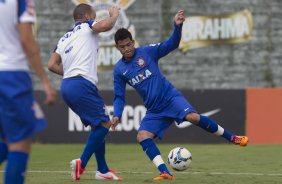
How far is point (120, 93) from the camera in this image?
10086 millimetres

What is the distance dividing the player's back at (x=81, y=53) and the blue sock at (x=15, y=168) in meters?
3.39

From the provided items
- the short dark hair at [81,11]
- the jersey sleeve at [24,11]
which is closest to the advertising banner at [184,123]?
the short dark hair at [81,11]

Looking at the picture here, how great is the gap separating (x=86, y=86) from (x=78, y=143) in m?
9.46

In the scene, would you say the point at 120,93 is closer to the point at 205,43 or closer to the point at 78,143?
the point at 78,143

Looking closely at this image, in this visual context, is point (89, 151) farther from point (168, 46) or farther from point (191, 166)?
point (191, 166)

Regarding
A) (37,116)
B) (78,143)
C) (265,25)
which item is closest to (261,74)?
(265,25)

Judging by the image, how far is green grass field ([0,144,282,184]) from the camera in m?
9.57

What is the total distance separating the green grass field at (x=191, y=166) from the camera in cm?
957

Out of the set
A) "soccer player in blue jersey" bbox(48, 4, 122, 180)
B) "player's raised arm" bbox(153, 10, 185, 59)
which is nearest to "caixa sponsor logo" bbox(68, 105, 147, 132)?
"player's raised arm" bbox(153, 10, 185, 59)

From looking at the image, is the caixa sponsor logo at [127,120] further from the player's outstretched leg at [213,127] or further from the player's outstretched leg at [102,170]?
the player's outstretched leg at [102,170]

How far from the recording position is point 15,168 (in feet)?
19.6

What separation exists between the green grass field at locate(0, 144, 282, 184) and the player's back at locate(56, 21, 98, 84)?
1.32 meters

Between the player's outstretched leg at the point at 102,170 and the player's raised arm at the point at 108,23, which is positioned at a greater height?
the player's raised arm at the point at 108,23

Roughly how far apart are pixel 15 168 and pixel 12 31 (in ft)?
3.46
